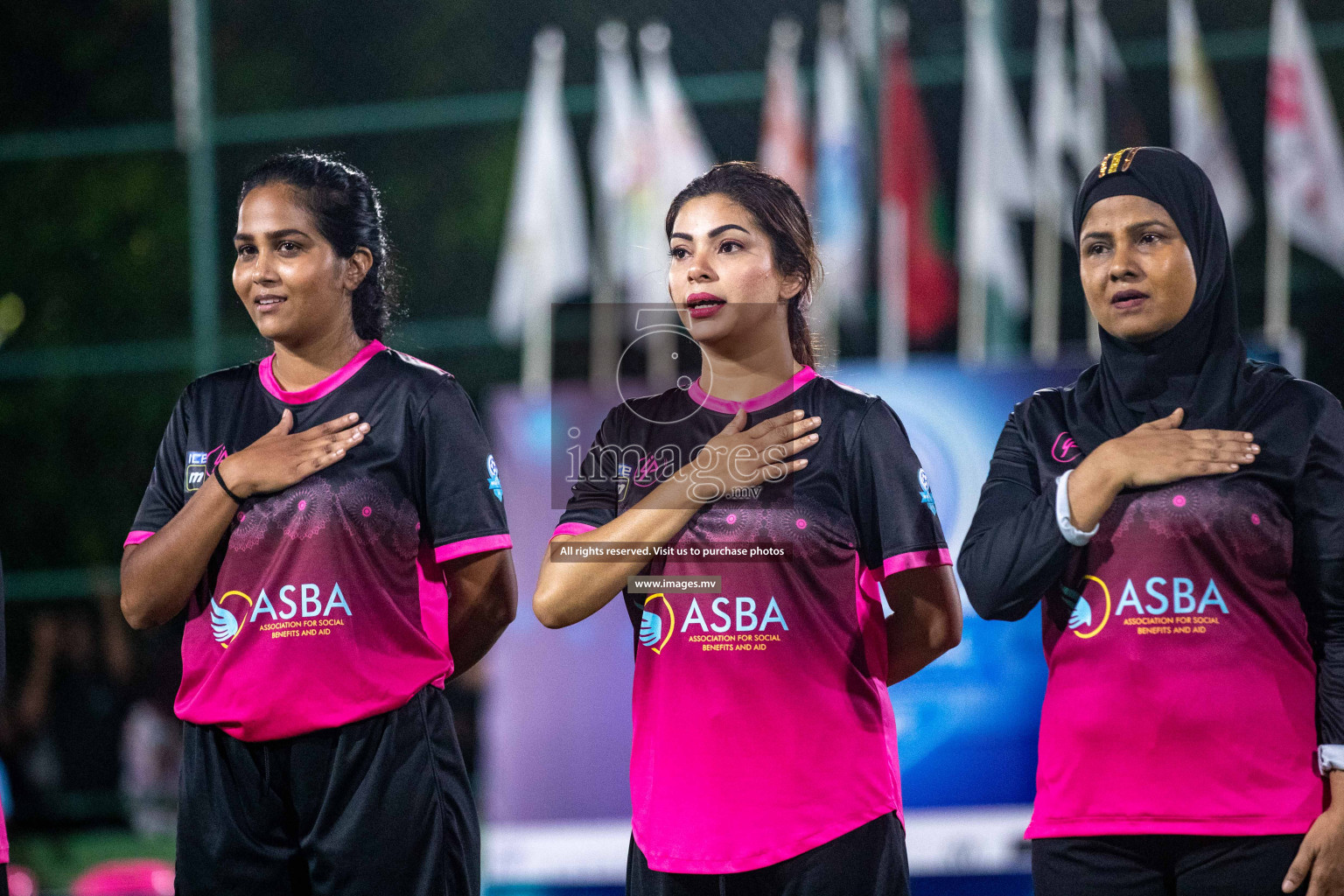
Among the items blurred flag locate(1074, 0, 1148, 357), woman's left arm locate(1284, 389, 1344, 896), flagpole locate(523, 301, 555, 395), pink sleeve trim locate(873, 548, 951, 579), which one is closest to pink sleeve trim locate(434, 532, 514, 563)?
pink sleeve trim locate(873, 548, 951, 579)

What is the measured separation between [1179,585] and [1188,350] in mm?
451

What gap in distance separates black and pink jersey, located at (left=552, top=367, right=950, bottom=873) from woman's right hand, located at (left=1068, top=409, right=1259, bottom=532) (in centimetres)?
28

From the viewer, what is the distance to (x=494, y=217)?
15.8 metres

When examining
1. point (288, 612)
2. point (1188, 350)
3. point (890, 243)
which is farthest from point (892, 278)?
point (288, 612)

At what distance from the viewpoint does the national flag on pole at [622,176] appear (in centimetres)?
1088

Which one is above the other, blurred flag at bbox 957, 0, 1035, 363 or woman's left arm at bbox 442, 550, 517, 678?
blurred flag at bbox 957, 0, 1035, 363

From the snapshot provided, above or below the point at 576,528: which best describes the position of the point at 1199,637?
below

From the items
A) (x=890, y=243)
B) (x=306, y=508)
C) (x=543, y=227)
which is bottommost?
(x=306, y=508)

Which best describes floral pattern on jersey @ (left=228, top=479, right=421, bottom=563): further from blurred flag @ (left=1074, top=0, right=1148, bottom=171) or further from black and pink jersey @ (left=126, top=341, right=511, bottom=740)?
blurred flag @ (left=1074, top=0, right=1148, bottom=171)

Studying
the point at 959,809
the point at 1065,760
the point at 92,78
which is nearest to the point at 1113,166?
the point at 1065,760

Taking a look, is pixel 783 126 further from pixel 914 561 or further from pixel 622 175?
pixel 914 561

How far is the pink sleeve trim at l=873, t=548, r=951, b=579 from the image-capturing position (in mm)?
2701

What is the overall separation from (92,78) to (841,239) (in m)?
9.59

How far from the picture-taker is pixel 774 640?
2.69 metres
